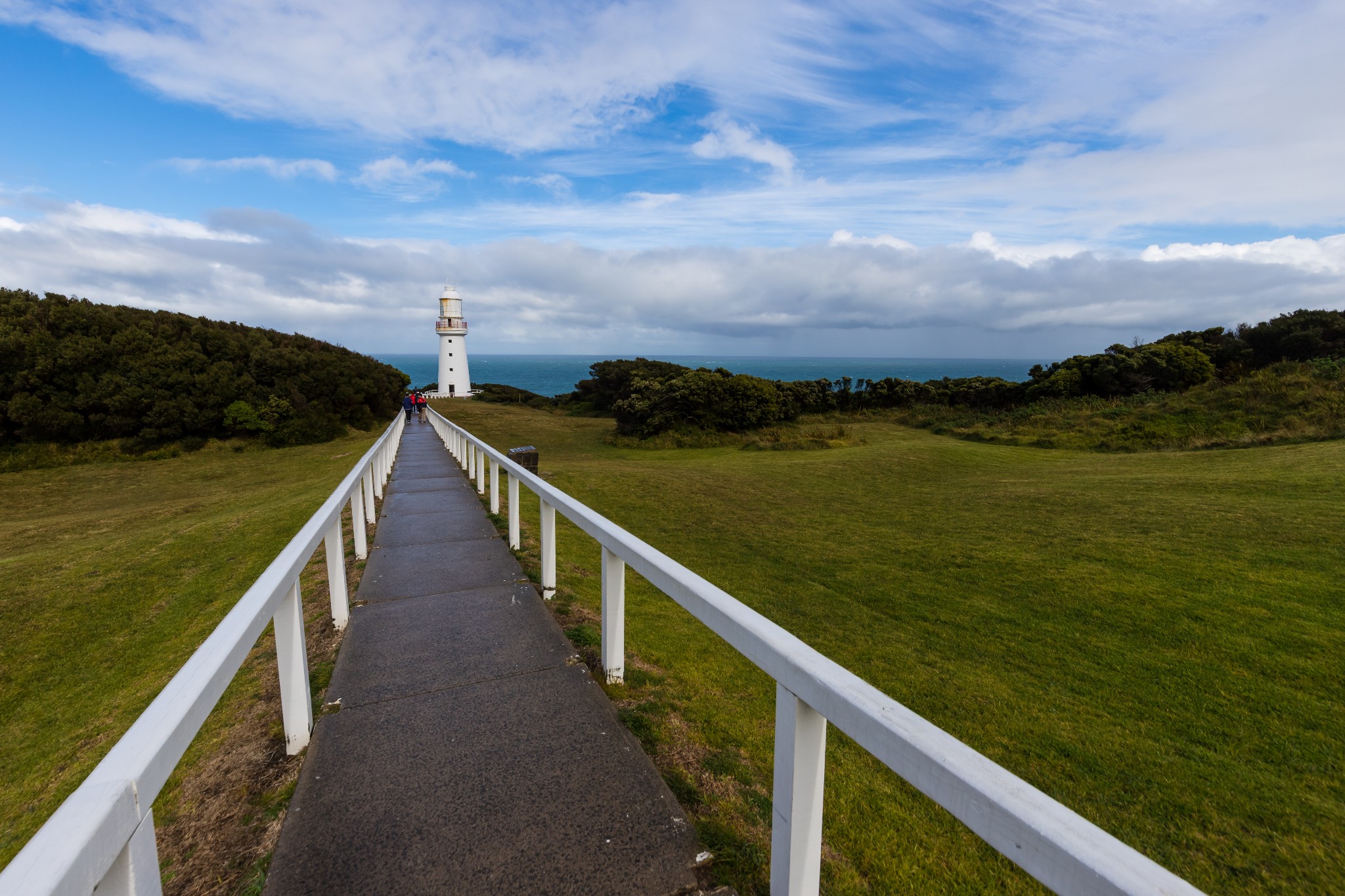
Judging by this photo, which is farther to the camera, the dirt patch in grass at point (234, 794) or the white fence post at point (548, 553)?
the white fence post at point (548, 553)

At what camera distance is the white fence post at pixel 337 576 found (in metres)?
4.21

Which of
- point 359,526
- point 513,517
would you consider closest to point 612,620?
→ point 513,517

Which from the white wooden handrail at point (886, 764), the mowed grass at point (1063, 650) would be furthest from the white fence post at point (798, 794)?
the mowed grass at point (1063, 650)

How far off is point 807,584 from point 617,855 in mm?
5717

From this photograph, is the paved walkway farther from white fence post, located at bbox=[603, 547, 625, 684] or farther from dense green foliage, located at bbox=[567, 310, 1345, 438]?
dense green foliage, located at bbox=[567, 310, 1345, 438]

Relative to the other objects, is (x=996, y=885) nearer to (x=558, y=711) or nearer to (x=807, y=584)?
(x=558, y=711)

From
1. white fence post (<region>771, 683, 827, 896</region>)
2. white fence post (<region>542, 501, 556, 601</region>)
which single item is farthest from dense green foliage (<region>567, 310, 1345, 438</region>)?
white fence post (<region>771, 683, 827, 896</region>)

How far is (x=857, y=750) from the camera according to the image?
143 inches

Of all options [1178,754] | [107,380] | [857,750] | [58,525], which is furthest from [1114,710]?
[107,380]

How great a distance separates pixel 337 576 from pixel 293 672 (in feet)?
4.96

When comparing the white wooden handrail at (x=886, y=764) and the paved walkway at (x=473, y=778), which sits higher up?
the white wooden handrail at (x=886, y=764)

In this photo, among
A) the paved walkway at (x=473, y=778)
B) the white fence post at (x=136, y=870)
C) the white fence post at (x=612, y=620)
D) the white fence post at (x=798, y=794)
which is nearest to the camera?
the white fence post at (x=136, y=870)

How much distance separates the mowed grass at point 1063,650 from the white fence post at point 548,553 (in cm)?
34

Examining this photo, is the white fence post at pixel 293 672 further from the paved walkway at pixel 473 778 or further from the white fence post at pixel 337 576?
the white fence post at pixel 337 576
